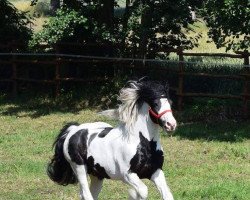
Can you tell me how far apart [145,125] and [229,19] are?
23.1ft

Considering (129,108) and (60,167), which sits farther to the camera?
(60,167)

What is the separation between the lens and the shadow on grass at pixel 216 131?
12125 millimetres

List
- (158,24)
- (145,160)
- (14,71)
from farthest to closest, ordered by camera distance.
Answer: (14,71) → (158,24) → (145,160)

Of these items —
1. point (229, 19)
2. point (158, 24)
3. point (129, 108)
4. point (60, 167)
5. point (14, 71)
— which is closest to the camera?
point (129, 108)

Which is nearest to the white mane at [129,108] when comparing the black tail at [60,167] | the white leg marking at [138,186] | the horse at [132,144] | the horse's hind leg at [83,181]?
the horse at [132,144]

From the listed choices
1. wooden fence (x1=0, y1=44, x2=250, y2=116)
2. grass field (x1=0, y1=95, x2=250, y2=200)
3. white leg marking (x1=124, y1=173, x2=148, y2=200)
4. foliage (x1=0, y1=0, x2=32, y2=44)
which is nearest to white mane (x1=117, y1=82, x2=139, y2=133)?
white leg marking (x1=124, y1=173, x2=148, y2=200)

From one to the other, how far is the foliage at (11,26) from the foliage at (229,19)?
294 inches

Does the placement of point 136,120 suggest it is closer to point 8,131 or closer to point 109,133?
point 109,133

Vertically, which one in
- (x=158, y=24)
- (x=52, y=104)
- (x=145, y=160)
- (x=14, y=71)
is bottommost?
(x=52, y=104)

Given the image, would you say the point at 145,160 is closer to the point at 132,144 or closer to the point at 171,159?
the point at 132,144

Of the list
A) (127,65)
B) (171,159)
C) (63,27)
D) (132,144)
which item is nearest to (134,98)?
(132,144)

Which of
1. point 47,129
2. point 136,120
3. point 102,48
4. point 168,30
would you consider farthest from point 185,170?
point 102,48

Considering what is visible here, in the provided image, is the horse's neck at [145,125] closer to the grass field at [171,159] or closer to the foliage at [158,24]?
the grass field at [171,159]

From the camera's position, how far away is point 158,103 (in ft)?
19.5
